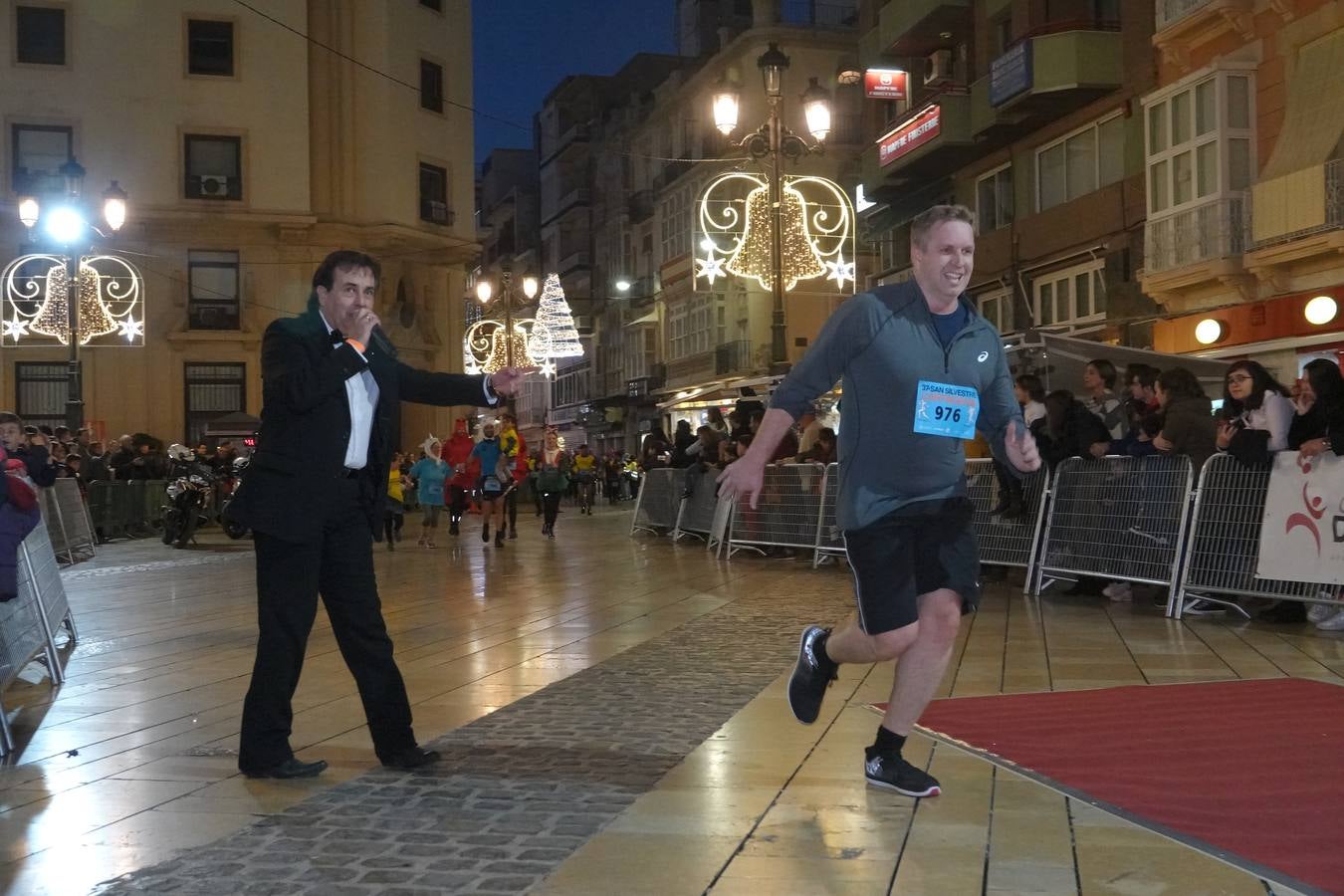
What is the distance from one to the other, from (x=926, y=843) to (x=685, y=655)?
432cm

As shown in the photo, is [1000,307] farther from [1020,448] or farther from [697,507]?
[1020,448]

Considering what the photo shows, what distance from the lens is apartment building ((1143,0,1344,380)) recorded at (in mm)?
20359

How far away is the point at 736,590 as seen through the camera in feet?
42.5

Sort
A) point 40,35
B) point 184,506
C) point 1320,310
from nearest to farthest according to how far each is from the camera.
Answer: point 1320,310
point 184,506
point 40,35

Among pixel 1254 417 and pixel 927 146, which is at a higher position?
pixel 927 146

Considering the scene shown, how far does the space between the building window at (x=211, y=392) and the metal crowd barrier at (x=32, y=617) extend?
111 feet

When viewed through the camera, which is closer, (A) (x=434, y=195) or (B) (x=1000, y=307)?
(B) (x=1000, y=307)

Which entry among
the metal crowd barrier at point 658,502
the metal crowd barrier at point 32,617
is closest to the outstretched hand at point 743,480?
the metal crowd barrier at point 32,617

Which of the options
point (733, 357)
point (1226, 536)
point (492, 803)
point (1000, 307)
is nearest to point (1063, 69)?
point (1000, 307)

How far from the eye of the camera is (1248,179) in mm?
22594

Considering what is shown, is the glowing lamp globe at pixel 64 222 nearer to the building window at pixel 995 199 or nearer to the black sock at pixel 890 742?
the building window at pixel 995 199

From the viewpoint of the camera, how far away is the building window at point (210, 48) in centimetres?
4194

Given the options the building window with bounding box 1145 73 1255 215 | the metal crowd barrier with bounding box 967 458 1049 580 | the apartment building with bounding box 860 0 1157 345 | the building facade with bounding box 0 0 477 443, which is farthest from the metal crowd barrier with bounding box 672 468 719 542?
the building facade with bounding box 0 0 477 443

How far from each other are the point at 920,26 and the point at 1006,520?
21.7 metres
